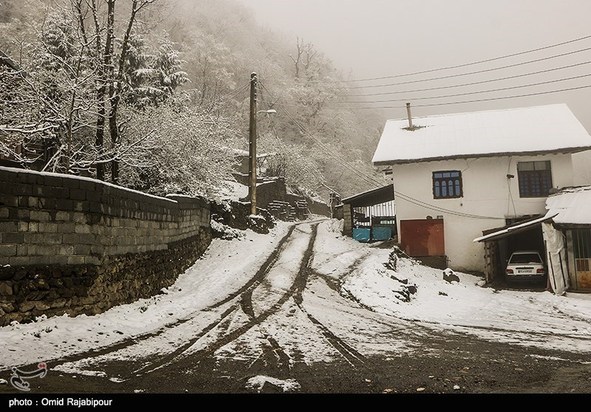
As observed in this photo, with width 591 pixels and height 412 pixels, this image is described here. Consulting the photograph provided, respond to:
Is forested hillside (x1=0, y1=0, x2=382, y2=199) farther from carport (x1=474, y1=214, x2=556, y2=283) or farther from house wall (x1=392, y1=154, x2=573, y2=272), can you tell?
carport (x1=474, y1=214, x2=556, y2=283)

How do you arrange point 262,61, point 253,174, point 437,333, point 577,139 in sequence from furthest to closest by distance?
point 262,61 < point 253,174 < point 577,139 < point 437,333

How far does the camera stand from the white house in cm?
2219

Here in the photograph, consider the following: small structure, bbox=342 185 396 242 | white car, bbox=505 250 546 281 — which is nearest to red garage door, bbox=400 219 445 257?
small structure, bbox=342 185 396 242

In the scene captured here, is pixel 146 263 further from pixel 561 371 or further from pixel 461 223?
pixel 461 223

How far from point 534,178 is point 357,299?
51.4 feet

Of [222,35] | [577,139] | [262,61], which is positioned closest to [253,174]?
[577,139]

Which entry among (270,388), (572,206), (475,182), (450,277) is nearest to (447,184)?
(475,182)

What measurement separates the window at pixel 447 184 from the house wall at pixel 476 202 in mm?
246

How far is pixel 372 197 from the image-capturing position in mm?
27219

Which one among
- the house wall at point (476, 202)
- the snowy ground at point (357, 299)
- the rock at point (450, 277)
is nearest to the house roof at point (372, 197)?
the house wall at point (476, 202)

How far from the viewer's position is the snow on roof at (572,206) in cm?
1677

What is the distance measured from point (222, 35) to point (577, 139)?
6403 cm

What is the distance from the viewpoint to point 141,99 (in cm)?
2175

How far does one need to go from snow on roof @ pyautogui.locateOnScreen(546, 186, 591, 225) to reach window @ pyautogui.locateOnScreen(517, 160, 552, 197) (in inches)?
A: 60.7
